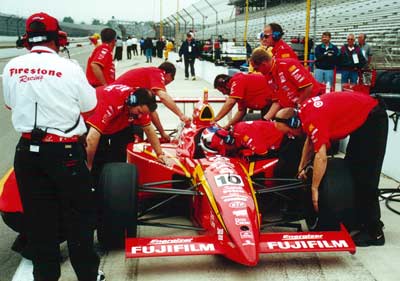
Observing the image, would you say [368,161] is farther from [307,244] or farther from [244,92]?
[244,92]

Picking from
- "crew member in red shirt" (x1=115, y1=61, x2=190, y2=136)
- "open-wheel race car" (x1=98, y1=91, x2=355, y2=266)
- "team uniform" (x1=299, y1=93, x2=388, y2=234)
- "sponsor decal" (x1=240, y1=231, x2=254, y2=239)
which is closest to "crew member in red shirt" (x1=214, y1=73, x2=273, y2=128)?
"crew member in red shirt" (x1=115, y1=61, x2=190, y2=136)

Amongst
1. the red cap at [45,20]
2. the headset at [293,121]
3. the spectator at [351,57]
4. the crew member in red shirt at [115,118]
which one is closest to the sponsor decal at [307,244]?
the headset at [293,121]

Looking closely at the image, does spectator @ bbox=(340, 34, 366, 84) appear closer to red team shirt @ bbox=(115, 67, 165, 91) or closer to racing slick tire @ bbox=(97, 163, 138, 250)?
red team shirt @ bbox=(115, 67, 165, 91)

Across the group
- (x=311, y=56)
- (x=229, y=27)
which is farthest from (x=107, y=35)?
(x=229, y=27)

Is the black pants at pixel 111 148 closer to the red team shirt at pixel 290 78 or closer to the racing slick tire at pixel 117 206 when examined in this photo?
the racing slick tire at pixel 117 206

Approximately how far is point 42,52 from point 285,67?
3570mm

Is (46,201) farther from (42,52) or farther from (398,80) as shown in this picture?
(398,80)

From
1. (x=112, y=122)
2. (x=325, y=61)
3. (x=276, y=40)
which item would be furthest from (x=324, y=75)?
(x=112, y=122)

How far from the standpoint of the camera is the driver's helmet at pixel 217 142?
16.7 ft

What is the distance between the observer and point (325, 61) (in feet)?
37.3

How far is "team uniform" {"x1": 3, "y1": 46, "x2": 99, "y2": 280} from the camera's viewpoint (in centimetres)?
308

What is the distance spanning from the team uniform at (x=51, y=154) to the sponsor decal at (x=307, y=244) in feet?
4.43

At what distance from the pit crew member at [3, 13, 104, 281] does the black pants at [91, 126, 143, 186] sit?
7.50 feet

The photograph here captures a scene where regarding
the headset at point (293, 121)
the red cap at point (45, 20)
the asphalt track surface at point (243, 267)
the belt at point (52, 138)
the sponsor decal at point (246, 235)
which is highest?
the red cap at point (45, 20)
